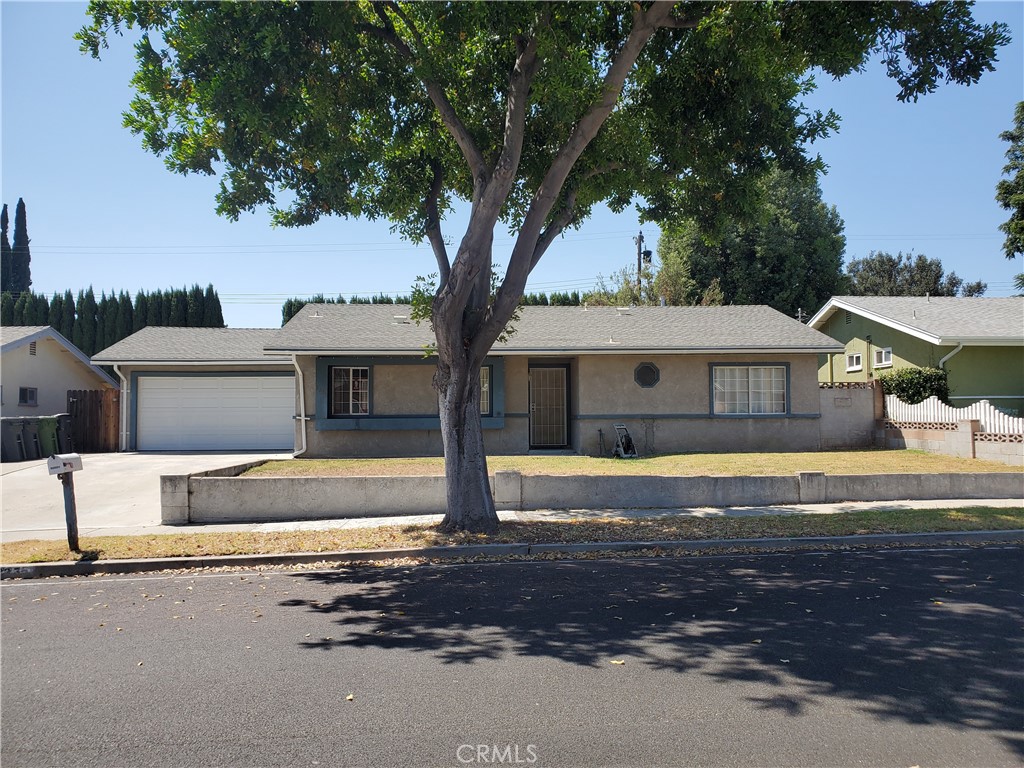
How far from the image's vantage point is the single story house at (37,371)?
22.7 m

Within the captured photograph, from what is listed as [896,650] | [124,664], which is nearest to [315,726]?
[124,664]

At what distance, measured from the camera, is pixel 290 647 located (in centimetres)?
572

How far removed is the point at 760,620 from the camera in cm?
615

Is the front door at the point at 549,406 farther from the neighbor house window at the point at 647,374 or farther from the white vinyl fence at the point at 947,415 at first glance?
the white vinyl fence at the point at 947,415

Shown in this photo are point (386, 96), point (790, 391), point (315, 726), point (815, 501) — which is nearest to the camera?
point (315, 726)

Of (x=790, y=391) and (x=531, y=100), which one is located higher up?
(x=531, y=100)

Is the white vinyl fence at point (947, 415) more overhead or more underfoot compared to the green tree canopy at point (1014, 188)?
more underfoot

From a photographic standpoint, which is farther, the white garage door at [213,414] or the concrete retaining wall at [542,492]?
the white garage door at [213,414]

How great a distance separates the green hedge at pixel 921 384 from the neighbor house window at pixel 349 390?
46.7ft

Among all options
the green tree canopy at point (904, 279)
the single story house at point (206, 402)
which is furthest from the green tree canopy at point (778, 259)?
the single story house at point (206, 402)

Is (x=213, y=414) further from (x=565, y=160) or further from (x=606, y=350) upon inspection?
(x=565, y=160)

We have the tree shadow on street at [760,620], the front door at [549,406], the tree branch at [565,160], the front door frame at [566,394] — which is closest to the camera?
the tree shadow on street at [760,620]

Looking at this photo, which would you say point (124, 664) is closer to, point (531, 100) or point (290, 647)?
point (290, 647)

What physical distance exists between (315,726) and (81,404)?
69.6 feet
